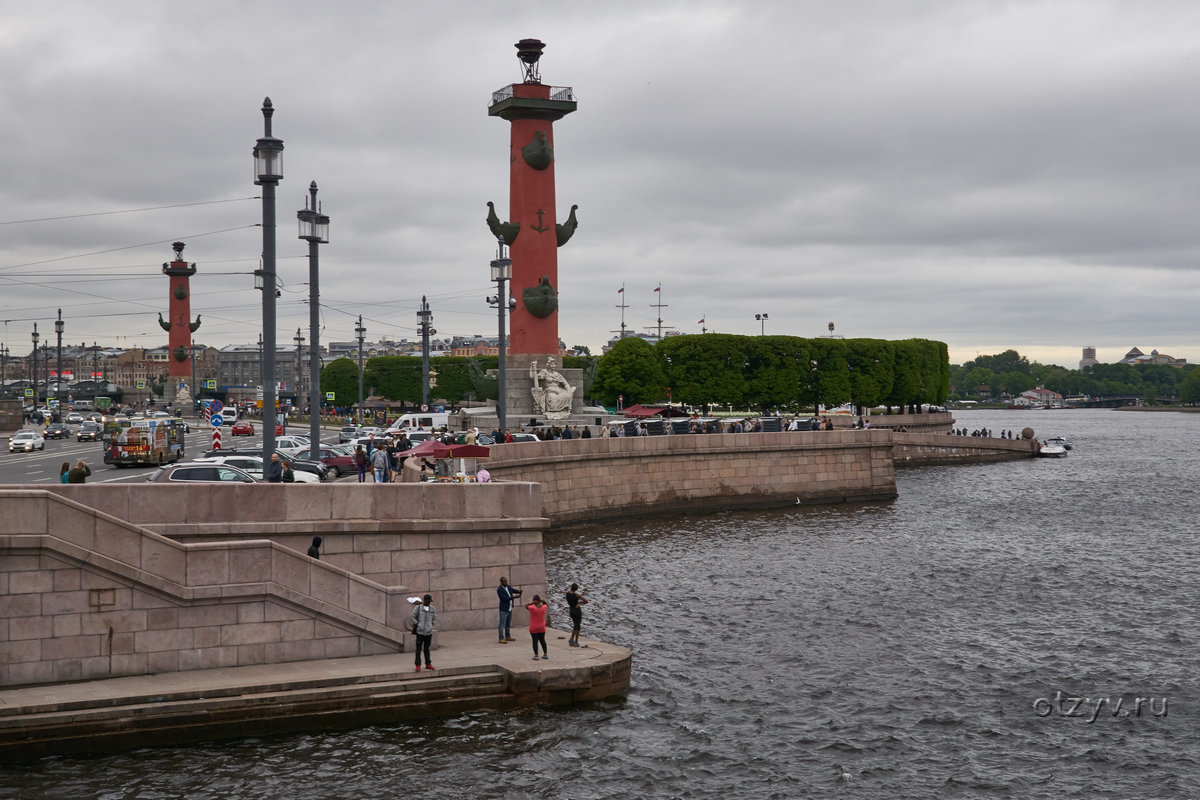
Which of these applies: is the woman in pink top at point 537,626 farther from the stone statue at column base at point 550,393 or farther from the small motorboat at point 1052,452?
the small motorboat at point 1052,452

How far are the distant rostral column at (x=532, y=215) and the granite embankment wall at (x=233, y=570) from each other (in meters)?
34.7

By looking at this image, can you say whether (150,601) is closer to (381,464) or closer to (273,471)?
(273,471)

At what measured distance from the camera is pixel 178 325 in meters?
133

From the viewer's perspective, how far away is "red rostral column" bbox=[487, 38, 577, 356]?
184ft

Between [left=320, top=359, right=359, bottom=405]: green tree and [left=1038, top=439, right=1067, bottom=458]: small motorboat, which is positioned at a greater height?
[left=320, top=359, right=359, bottom=405]: green tree

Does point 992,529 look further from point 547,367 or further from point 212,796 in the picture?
point 212,796

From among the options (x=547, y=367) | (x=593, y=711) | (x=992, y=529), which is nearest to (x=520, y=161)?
(x=547, y=367)

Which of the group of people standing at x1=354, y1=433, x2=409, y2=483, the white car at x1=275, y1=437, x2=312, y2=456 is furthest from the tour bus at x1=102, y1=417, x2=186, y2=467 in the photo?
the group of people standing at x1=354, y1=433, x2=409, y2=483

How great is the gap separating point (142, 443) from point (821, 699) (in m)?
36.8

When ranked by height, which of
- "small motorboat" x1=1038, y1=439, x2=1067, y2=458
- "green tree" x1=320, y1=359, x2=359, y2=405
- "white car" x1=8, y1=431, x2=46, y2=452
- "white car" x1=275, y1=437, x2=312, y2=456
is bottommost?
"small motorboat" x1=1038, y1=439, x2=1067, y2=458

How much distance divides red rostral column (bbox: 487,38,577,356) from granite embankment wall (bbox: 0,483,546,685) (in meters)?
34.7

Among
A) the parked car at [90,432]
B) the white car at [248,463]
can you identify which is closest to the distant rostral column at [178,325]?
the parked car at [90,432]

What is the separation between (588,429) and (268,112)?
27875mm

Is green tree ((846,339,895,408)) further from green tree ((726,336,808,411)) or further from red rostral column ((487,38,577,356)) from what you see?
red rostral column ((487,38,577,356))
